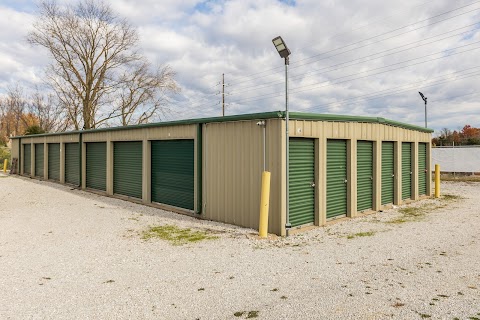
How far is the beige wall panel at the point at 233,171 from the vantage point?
29.6 feet

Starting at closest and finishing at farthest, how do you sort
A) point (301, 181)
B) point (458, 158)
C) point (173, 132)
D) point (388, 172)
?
point (301, 181) → point (173, 132) → point (388, 172) → point (458, 158)

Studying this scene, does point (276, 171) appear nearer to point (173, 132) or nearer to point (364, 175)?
point (364, 175)

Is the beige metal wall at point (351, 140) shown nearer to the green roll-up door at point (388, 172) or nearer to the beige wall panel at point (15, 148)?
the green roll-up door at point (388, 172)

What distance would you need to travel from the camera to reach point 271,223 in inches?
343

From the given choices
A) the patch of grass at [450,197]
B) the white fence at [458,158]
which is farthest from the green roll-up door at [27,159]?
the white fence at [458,158]

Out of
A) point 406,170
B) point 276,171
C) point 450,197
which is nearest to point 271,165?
point 276,171

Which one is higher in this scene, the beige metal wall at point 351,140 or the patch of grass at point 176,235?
the beige metal wall at point 351,140

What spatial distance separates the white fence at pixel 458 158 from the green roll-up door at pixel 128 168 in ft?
79.8

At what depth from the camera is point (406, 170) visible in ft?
47.8

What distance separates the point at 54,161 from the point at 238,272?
829 inches

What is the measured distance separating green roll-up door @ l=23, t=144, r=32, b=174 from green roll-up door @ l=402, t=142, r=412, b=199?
26534 mm

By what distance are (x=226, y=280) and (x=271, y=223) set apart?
3.37 meters

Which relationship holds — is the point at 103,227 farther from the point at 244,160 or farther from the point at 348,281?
the point at 348,281

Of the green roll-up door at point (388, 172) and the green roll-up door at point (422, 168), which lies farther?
the green roll-up door at point (422, 168)
